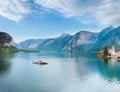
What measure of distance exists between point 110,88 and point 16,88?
3313cm

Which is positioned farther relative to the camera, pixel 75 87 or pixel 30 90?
pixel 75 87

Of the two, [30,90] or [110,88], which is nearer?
[30,90]

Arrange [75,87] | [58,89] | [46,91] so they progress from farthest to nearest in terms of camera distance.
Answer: [75,87] < [58,89] < [46,91]

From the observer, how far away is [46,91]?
73688 millimetres

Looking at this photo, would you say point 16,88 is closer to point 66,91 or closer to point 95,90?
point 66,91

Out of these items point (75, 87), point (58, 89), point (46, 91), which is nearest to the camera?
point (46, 91)

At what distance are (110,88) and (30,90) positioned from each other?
93.5 feet

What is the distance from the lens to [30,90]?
247 feet

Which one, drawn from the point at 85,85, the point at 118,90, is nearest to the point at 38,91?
the point at 85,85

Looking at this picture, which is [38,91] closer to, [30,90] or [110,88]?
[30,90]

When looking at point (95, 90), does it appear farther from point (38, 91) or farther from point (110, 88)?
point (38, 91)

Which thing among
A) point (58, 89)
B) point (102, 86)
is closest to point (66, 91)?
point (58, 89)

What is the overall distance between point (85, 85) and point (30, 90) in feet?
→ 75.8

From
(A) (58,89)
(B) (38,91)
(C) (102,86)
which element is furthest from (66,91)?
(C) (102,86)
